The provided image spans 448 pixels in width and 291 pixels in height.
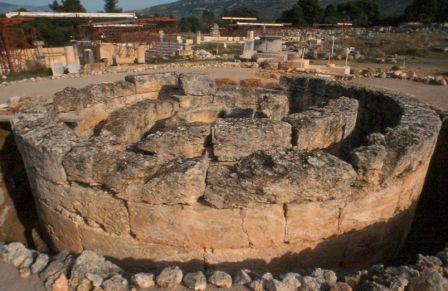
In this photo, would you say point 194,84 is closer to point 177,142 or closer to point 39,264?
point 177,142

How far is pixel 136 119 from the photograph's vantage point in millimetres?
9391

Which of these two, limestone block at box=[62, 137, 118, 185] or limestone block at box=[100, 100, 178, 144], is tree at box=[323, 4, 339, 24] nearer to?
limestone block at box=[100, 100, 178, 144]

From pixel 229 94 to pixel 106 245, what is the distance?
287 inches

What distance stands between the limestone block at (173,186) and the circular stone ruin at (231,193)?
15 mm

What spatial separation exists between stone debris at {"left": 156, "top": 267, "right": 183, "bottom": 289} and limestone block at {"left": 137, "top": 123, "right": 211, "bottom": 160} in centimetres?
239

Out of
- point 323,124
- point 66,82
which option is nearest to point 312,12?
point 66,82

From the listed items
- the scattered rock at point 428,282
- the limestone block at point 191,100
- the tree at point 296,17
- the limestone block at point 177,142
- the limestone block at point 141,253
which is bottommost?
the limestone block at point 141,253

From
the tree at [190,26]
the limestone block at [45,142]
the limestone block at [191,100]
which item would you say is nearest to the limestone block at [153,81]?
the limestone block at [191,100]

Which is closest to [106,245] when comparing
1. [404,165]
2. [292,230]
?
[292,230]

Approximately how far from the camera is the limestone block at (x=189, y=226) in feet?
16.9

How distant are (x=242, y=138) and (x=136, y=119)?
13.8ft

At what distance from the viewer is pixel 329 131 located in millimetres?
7344

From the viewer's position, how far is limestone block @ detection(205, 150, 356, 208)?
16.0 ft

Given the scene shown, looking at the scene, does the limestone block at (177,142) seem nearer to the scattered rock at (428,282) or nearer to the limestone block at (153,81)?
the scattered rock at (428,282)
